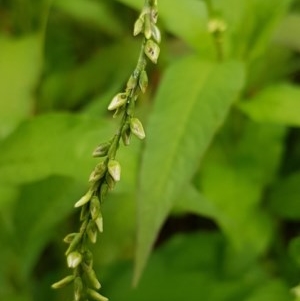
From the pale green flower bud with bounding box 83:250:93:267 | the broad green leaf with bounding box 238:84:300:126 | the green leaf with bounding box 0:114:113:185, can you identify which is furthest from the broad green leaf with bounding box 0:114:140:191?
the pale green flower bud with bounding box 83:250:93:267

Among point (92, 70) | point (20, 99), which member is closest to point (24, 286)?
point (20, 99)

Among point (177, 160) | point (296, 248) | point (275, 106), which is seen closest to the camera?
point (296, 248)

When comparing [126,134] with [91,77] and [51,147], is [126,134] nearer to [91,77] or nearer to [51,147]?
[51,147]

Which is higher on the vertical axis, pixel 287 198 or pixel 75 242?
pixel 75 242

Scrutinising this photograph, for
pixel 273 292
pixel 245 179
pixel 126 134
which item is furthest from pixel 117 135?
pixel 245 179

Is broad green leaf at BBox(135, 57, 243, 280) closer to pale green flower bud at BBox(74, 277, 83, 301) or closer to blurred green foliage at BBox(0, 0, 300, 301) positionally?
blurred green foliage at BBox(0, 0, 300, 301)

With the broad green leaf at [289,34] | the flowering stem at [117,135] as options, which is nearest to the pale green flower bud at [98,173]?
the flowering stem at [117,135]

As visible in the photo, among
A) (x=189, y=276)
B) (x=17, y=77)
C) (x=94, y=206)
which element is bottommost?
(x=189, y=276)

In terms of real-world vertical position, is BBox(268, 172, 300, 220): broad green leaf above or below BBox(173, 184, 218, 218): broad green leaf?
below
